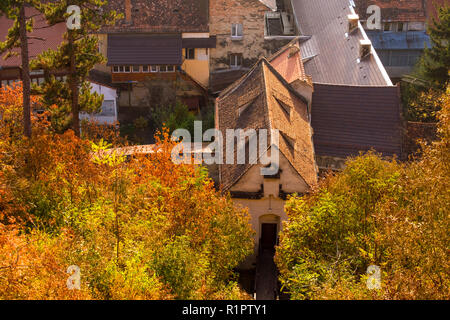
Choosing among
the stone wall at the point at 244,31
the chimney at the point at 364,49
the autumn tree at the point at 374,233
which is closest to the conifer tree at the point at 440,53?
the chimney at the point at 364,49

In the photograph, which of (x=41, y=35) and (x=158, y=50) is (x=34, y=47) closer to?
(x=41, y=35)

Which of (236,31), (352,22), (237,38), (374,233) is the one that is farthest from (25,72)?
(352,22)

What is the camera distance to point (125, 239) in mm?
21906

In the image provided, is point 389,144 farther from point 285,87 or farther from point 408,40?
point 408,40

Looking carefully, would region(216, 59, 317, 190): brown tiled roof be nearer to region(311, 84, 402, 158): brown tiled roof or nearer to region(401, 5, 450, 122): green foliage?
region(311, 84, 402, 158): brown tiled roof

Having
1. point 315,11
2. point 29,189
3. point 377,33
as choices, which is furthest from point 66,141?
point 377,33

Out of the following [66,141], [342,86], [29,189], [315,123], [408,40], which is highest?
[408,40]

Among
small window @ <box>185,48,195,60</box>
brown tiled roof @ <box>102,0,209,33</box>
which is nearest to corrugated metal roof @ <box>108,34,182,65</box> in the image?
brown tiled roof @ <box>102,0,209,33</box>

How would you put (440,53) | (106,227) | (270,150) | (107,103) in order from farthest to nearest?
(107,103)
(440,53)
(270,150)
(106,227)

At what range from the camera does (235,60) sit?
58.4m

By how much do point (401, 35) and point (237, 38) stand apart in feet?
64.6

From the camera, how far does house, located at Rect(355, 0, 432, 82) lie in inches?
2480

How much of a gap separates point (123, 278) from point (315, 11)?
49922 mm

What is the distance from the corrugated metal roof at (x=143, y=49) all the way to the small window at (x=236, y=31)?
229 inches
